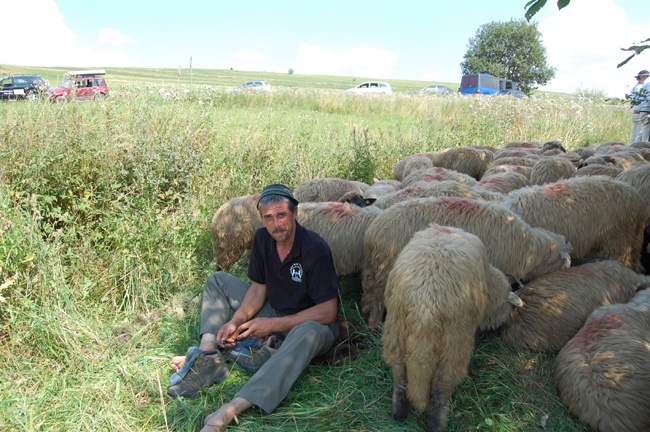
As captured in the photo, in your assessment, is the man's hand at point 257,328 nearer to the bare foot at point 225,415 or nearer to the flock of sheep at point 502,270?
the bare foot at point 225,415

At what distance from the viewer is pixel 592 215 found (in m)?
4.77

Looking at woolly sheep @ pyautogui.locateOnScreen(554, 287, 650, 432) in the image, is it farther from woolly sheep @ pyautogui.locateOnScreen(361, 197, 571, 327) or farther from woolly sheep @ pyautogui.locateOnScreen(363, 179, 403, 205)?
woolly sheep @ pyautogui.locateOnScreen(363, 179, 403, 205)

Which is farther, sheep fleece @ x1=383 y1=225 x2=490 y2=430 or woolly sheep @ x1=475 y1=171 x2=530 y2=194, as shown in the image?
woolly sheep @ x1=475 y1=171 x2=530 y2=194

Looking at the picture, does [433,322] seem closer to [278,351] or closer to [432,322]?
[432,322]

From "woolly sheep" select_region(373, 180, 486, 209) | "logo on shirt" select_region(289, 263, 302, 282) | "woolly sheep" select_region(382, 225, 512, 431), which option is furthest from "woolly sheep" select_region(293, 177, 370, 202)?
"woolly sheep" select_region(382, 225, 512, 431)

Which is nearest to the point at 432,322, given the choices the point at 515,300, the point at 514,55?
the point at 515,300

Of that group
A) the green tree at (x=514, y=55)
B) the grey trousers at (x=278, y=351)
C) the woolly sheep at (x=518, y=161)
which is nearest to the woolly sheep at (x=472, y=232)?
the grey trousers at (x=278, y=351)

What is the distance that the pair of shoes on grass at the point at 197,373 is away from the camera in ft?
11.2

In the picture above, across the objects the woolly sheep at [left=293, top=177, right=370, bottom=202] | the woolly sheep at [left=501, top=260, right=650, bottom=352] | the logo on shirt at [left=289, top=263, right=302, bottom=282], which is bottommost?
the woolly sheep at [left=501, top=260, right=650, bottom=352]

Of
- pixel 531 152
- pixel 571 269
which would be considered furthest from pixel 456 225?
pixel 531 152

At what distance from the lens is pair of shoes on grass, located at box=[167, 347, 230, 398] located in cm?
343

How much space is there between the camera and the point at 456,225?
4273 mm

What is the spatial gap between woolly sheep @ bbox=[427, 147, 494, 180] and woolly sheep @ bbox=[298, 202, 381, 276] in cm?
400

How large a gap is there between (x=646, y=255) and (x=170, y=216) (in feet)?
18.1
